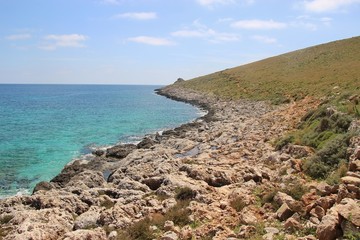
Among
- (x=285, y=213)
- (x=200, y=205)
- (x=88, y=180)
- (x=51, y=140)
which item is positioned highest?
(x=285, y=213)

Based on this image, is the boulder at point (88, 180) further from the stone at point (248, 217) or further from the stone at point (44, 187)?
the stone at point (248, 217)

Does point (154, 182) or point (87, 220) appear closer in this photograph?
point (87, 220)

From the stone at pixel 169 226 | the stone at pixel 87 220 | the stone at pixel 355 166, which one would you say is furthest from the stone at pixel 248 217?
the stone at pixel 87 220

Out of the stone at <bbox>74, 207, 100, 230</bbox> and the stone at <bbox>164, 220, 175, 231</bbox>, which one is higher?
the stone at <bbox>164, 220, 175, 231</bbox>

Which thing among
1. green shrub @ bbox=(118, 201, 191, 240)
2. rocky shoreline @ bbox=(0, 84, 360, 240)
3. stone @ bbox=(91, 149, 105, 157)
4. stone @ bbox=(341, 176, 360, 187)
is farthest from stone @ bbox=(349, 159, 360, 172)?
stone @ bbox=(91, 149, 105, 157)

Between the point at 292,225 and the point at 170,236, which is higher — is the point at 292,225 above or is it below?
above

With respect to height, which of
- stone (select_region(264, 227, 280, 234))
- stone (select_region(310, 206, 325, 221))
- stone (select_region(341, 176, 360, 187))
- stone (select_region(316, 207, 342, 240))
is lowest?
stone (select_region(264, 227, 280, 234))

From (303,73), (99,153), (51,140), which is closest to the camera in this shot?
(99,153)

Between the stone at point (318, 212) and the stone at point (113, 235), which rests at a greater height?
the stone at point (318, 212)

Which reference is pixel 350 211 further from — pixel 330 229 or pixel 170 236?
pixel 170 236

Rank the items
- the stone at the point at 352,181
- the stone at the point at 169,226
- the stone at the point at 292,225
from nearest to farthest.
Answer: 1. the stone at the point at 292,225
2. the stone at the point at 352,181
3. the stone at the point at 169,226

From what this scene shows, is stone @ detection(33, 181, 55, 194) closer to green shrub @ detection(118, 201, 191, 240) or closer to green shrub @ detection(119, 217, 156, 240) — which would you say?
green shrub @ detection(118, 201, 191, 240)

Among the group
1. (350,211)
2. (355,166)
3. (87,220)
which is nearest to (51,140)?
(87,220)

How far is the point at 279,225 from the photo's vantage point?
35.4 feet
